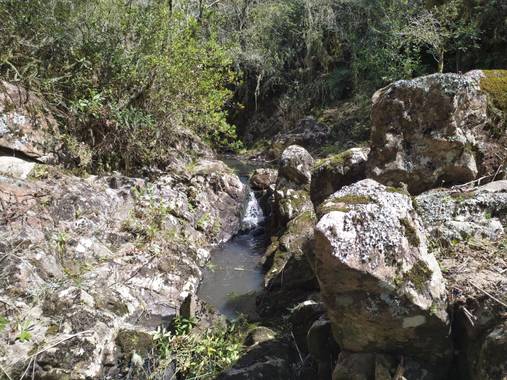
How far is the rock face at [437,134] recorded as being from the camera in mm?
5320

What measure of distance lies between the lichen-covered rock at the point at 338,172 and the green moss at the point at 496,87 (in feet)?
5.74

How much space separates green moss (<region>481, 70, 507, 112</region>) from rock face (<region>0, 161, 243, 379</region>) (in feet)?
15.7

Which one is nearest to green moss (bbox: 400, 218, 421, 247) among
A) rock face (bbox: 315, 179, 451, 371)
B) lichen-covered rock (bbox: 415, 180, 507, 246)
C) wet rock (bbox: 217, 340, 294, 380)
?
rock face (bbox: 315, 179, 451, 371)

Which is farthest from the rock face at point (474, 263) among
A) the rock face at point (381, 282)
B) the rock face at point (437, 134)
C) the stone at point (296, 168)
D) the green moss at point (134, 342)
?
the stone at point (296, 168)

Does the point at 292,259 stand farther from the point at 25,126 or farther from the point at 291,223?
the point at 25,126

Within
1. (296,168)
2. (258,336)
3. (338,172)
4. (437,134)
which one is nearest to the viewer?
(258,336)

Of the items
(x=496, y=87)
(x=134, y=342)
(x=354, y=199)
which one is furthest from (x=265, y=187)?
(x=354, y=199)

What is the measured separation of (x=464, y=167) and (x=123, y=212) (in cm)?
530

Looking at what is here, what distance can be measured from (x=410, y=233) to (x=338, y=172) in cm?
334

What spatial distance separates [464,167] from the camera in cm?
527

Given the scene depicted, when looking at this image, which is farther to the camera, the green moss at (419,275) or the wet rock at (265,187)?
the wet rock at (265,187)

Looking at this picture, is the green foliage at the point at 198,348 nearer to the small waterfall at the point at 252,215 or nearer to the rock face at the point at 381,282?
the rock face at the point at 381,282

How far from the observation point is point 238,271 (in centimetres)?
792

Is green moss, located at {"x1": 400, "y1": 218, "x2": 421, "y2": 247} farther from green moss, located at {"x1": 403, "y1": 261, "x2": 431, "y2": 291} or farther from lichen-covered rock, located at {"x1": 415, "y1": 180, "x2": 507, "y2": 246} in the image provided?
lichen-covered rock, located at {"x1": 415, "y1": 180, "x2": 507, "y2": 246}
